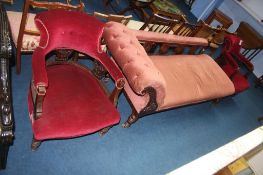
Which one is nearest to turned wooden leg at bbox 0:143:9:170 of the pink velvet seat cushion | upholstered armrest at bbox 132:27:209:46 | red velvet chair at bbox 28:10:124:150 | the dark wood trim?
the dark wood trim

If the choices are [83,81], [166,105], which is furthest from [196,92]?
[83,81]

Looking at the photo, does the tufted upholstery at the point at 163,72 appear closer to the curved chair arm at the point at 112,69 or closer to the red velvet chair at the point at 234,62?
the curved chair arm at the point at 112,69

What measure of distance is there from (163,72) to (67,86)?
4.11 feet

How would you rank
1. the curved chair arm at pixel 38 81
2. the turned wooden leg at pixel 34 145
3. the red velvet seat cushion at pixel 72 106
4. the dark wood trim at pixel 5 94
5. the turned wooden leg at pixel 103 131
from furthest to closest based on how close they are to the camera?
the turned wooden leg at pixel 103 131 < the turned wooden leg at pixel 34 145 < the red velvet seat cushion at pixel 72 106 < the curved chair arm at pixel 38 81 < the dark wood trim at pixel 5 94

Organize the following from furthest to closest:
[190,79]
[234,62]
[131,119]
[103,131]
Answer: [234,62] → [190,79] → [131,119] → [103,131]

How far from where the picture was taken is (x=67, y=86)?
2053mm

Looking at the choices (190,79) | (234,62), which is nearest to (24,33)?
(190,79)

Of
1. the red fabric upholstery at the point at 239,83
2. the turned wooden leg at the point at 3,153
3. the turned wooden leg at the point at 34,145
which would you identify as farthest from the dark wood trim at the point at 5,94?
the red fabric upholstery at the point at 239,83

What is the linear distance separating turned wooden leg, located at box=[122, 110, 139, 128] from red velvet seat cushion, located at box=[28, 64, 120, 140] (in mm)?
444

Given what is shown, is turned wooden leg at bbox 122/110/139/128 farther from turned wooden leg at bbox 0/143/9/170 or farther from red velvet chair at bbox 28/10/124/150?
turned wooden leg at bbox 0/143/9/170

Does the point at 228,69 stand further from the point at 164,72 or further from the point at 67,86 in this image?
the point at 67,86

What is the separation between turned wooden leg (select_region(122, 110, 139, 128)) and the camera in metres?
2.49

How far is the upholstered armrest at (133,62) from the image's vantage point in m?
2.10

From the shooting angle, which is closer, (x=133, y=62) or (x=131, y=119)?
(x=133, y=62)
